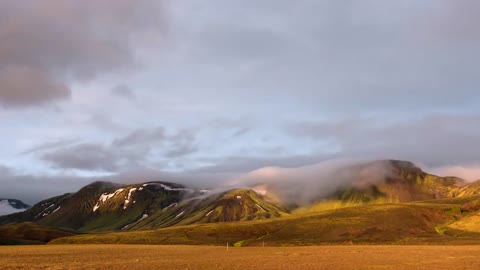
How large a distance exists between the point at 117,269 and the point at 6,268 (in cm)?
1670

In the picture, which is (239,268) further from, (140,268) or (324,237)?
(324,237)

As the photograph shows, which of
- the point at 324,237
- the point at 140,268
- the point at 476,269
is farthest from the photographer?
the point at 324,237

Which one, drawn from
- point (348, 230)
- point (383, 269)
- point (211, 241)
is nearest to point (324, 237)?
point (348, 230)

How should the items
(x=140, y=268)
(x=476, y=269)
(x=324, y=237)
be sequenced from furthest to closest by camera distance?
(x=324, y=237), (x=140, y=268), (x=476, y=269)

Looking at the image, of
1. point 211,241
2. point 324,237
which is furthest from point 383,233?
point 211,241

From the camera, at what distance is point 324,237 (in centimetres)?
18962

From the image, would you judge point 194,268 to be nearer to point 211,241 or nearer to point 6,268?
point 6,268

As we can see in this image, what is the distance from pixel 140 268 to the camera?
57.3 m

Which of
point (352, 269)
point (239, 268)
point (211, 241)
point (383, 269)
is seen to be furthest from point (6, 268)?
point (211, 241)

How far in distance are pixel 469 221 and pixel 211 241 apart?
11674 centimetres

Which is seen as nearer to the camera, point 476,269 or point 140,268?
point 476,269

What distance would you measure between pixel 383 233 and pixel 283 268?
157249mm

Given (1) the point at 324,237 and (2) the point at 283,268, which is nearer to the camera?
(2) the point at 283,268

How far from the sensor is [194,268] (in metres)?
55.6
